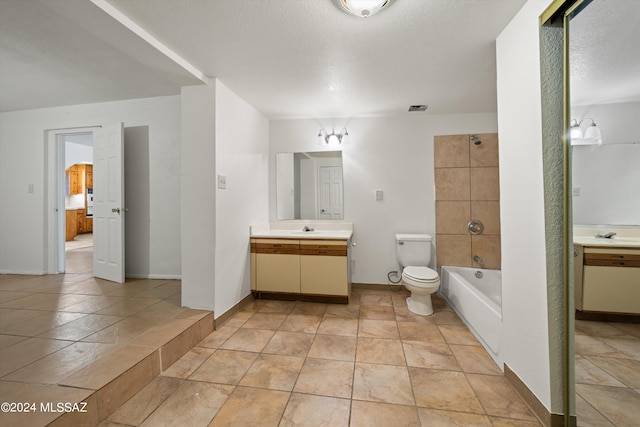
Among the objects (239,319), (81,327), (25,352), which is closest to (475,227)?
(239,319)

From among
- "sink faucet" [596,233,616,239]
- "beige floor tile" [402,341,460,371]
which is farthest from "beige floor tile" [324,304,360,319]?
"sink faucet" [596,233,616,239]

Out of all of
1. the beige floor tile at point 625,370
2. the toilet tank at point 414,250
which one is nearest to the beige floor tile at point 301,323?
the toilet tank at point 414,250

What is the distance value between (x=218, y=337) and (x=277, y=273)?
0.91 metres

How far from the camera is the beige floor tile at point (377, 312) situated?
2516 millimetres

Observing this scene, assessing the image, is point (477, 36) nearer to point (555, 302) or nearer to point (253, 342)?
point (555, 302)

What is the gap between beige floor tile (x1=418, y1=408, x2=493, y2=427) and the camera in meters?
1.29

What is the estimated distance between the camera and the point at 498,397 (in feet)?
Result: 4.81

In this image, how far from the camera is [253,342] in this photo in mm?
2062

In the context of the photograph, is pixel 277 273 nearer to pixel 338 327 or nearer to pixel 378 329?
pixel 338 327

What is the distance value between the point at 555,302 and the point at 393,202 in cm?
210

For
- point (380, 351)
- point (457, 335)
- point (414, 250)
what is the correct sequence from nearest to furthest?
point (380, 351), point (457, 335), point (414, 250)

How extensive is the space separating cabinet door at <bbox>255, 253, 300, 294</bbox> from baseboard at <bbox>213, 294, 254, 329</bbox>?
16 centimetres

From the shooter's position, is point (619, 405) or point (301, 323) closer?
point (619, 405)

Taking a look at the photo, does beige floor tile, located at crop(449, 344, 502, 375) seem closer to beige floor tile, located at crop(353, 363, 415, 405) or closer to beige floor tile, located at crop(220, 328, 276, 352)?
beige floor tile, located at crop(353, 363, 415, 405)
